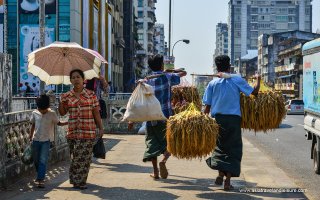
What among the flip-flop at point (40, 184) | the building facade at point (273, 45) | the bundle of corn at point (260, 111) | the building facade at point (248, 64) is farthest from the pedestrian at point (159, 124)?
the building facade at point (248, 64)

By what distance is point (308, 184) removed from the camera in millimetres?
8695

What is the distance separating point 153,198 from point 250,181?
2003mm

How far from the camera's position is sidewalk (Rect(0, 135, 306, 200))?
702 cm

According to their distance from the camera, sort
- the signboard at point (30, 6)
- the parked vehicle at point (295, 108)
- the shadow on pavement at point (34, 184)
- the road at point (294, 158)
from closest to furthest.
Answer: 1. the shadow on pavement at point (34, 184)
2. the road at point (294, 158)
3. the signboard at point (30, 6)
4. the parked vehicle at point (295, 108)

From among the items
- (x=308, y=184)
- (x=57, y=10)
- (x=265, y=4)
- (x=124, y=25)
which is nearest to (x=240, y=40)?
(x=265, y=4)

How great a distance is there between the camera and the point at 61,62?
31.4ft

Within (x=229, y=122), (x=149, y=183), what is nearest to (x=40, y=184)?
(x=149, y=183)

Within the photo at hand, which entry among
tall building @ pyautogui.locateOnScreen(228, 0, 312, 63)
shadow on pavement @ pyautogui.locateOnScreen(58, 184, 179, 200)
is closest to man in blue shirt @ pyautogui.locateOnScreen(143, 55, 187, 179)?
shadow on pavement @ pyautogui.locateOnScreen(58, 184, 179, 200)

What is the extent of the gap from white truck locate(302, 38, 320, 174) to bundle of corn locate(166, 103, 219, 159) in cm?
274

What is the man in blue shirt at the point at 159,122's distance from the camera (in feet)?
26.9

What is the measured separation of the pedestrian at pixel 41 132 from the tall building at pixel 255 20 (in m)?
184

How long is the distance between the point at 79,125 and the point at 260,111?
2.45 metres

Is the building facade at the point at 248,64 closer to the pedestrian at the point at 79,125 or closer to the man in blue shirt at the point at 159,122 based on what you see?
the man in blue shirt at the point at 159,122

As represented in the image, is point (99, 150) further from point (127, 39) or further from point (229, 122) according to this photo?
point (127, 39)
